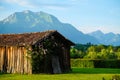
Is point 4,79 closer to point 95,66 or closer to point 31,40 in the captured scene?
point 31,40

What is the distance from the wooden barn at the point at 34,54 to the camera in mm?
47719

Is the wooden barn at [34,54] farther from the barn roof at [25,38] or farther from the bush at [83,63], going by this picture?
the bush at [83,63]

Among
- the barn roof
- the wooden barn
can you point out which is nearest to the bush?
the barn roof

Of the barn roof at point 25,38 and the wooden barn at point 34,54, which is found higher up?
the barn roof at point 25,38

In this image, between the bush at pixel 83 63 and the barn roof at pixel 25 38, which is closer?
the barn roof at pixel 25 38

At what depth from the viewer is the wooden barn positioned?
47719mm

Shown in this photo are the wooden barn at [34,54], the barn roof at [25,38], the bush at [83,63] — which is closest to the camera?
the wooden barn at [34,54]

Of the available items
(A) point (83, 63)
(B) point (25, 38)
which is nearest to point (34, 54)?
(B) point (25, 38)

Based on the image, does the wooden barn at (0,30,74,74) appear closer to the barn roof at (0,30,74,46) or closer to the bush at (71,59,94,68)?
the barn roof at (0,30,74,46)

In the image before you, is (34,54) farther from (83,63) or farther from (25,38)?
(83,63)

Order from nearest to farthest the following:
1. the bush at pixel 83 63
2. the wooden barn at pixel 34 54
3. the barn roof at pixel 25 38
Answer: the wooden barn at pixel 34 54, the barn roof at pixel 25 38, the bush at pixel 83 63

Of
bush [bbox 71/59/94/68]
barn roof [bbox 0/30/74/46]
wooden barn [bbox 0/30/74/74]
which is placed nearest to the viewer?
wooden barn [bbox 0/30/74/74]

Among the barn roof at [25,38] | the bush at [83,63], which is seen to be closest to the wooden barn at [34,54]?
the barn roof at [25,38]

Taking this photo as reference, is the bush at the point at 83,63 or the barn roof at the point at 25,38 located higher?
the barn roof at the point at 25,38
